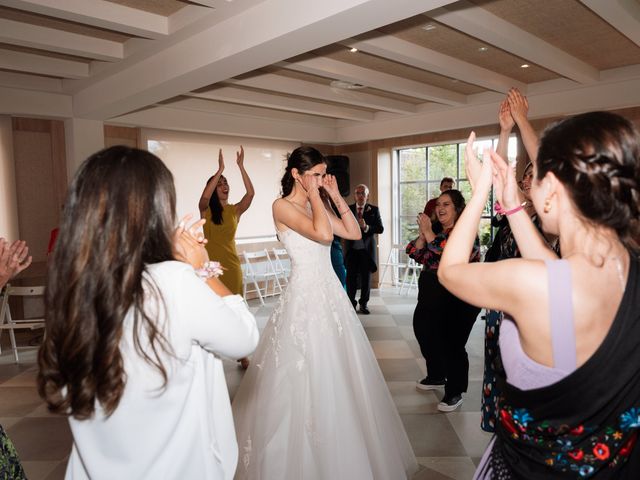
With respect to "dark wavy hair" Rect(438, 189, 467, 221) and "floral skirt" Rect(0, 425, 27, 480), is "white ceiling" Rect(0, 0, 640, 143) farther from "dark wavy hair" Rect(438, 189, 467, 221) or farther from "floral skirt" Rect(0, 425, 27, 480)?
"floral skirt" Rect(0, 425, 27, 480)

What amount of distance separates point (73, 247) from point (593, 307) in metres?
1.08

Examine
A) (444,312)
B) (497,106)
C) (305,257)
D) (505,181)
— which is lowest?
(444,312)

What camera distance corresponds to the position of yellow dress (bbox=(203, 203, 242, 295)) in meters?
4.52

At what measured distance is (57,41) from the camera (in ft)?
12.8

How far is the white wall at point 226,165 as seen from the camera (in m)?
6.83

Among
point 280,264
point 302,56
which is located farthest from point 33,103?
point 280,264

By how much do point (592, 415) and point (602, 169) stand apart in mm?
521

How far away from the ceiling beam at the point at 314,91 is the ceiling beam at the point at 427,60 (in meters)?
1.56

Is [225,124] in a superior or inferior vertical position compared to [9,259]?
superior

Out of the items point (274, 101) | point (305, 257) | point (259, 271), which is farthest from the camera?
point (259, 271)

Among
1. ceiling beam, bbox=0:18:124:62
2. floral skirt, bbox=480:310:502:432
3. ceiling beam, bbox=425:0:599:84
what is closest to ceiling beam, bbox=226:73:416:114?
ceiling beam, bbox=0:18:124:62

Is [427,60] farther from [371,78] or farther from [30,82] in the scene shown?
[30,82]

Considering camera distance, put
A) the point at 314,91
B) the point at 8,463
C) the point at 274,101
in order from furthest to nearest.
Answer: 1. the point at 274,101
2. the point at 314,91
3. the point at 8,463

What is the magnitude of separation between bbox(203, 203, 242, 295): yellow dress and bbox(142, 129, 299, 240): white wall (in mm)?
2425
